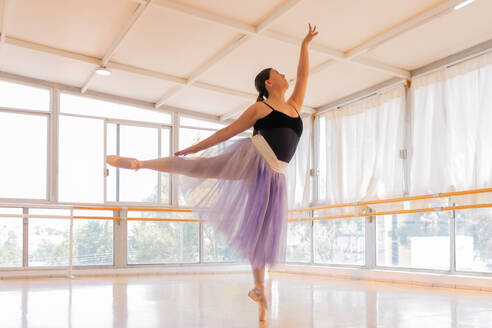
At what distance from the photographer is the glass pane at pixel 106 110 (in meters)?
7.66

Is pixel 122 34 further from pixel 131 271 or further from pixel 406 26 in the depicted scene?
pixel 131 271

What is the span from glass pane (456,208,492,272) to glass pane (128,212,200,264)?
411 cm

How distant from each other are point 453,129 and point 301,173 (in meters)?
2.91

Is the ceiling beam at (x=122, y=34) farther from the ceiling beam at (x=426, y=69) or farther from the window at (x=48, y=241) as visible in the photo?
the ceiling beam at (x=426, y=69)

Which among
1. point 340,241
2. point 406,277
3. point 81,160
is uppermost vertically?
point 81,160

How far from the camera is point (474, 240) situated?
5199mm

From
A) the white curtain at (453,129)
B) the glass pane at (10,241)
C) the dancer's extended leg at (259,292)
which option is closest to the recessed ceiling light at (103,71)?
the glass pane at (10,241)

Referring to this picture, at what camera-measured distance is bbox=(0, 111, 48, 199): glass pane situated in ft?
23.3

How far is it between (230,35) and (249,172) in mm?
3096

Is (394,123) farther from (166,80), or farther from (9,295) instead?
(9,295)

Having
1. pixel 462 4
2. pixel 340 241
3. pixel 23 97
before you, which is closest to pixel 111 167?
pixel 23 97

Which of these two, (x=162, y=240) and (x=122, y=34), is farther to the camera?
(x=162, y=240)

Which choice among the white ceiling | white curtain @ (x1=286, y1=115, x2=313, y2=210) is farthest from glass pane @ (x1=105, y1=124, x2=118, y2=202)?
white curtain @ (x1=286, y1=115, x2=313, y2=210)

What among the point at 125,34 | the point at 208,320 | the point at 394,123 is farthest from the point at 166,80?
the point at 208,320
